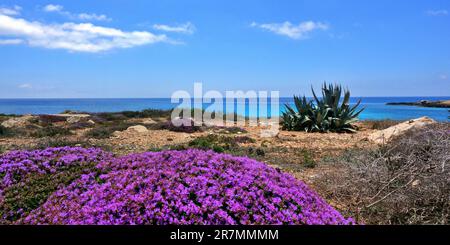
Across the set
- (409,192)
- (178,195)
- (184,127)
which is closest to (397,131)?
(409,192)

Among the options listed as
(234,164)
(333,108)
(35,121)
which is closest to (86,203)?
(234,164)

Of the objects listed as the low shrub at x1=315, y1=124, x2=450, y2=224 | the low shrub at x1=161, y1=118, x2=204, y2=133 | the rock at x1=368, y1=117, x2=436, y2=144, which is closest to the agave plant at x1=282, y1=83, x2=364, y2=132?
the rock at x1=368, y1=117, x2=436, y2=144

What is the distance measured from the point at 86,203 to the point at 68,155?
66.7 inches

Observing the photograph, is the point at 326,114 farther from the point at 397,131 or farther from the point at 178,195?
the point at 178,195

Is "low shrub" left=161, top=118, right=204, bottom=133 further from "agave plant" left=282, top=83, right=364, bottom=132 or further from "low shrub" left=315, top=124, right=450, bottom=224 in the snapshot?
"low shrub" left=315, top=124, right=450, bottom=224

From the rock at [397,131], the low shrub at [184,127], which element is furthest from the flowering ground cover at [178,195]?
the low shrub at [184,127]

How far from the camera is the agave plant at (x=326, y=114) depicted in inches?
650

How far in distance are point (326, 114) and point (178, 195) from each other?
14530mm

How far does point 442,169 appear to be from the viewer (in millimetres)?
4270

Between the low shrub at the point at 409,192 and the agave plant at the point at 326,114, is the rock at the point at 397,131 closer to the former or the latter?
the agave plant at the point at 326,114

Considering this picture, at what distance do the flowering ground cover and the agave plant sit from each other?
13173mm

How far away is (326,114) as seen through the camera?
16594 millimetres

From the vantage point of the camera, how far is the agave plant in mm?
16516
